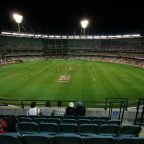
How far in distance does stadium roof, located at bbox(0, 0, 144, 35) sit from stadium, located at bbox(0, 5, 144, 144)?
17.8ft

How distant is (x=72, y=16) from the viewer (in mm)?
71812

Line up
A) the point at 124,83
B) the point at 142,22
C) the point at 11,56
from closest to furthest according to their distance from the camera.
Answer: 1. the point at 124,83
2. the point at 142,22
3. the point at 11,56

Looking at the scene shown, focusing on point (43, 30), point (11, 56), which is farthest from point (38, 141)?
point (43, 30)

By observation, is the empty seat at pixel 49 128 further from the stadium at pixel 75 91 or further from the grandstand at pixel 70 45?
the grandstand at pixel 70 45

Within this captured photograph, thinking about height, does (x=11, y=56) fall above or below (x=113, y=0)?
below

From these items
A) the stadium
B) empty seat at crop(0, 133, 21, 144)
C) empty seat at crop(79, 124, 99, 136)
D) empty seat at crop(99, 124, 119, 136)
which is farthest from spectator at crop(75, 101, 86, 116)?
empty seat at crop(0, 133, 21, 144)

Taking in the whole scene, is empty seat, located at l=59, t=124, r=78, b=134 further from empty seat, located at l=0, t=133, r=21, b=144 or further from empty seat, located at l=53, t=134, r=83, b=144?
empty seat, located at l=0, t=133, r=21, b=144

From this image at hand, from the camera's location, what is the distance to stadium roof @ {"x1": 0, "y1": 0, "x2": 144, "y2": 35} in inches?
2162

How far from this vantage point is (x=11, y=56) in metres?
83.1

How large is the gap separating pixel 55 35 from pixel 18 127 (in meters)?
90.5

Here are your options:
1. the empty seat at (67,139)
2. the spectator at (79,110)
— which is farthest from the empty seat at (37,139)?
the spectator at (79,110)

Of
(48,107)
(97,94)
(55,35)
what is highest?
(55,35)

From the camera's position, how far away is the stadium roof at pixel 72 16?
54906 millimetres

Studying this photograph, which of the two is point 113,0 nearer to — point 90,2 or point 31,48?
point 90,2
